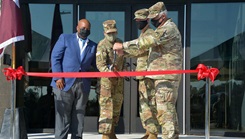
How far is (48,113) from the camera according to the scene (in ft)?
23.5

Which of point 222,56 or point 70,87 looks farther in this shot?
point 222,56

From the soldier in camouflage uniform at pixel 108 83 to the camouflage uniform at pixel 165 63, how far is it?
0.80 metres

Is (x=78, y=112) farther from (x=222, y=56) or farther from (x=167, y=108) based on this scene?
(x=222, y=56)

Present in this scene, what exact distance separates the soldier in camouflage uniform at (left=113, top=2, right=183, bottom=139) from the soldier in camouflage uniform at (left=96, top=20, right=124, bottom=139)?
0.79m

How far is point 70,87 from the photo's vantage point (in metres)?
4.96

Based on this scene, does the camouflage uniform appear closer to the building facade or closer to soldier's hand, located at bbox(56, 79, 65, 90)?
soldier's hand, located at bbox(56, 79, 65, 90)

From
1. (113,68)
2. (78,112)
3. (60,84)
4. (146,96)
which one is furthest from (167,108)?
(60,84)

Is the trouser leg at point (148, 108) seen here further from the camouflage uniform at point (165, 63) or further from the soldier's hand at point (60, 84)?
the soldier's hand at point (60, 84)

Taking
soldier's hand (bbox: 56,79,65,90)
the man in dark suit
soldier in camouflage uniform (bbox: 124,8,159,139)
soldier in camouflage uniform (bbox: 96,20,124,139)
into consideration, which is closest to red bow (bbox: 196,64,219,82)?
soldier in camouflage uniform (bbox: 124,8,159,139)

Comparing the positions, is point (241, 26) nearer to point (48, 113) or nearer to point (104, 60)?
point (104, 60)

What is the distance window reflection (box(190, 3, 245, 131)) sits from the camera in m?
6.84

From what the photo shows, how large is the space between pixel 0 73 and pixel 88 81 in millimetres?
1788

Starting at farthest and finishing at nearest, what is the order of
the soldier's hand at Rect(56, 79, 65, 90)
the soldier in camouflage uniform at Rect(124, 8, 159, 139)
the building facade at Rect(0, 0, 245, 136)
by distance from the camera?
1. the building facade at Rect(0, 0, 245, 136)
2. the soldier in camouflage uniform at Rect(124, 8, 159, 139)
3. the soldier's hand at Rect(56, 79, 65, 90)

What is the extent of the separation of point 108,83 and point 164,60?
1080mm
